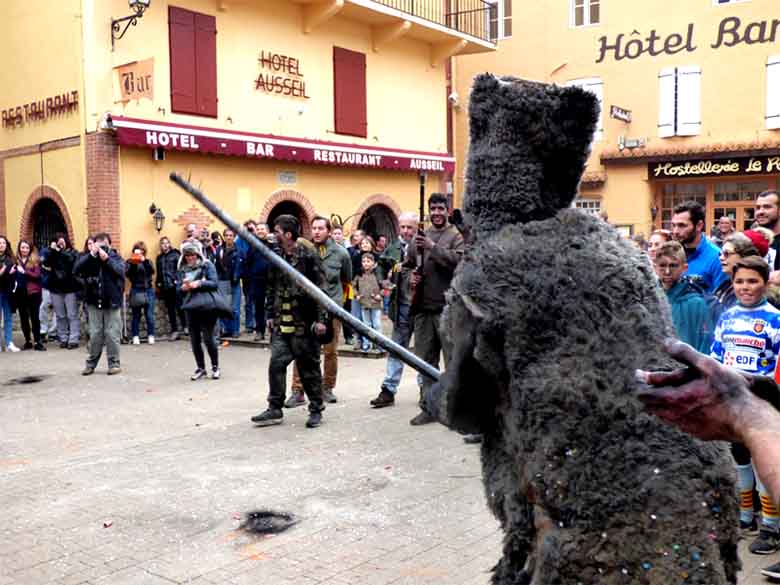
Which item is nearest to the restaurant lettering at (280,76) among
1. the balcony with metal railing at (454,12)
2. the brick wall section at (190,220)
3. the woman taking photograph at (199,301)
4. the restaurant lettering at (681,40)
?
the brick wall section at (190,220)

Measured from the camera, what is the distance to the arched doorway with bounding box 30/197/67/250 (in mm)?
16016

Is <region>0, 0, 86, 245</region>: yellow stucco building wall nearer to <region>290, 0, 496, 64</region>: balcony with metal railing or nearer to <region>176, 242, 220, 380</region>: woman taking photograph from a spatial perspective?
<region>290, 0, 496, 64</region>: balcony with metal railing

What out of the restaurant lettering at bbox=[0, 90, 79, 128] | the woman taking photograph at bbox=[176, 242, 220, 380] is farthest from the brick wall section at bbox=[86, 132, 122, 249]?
the woman taking photograph at bbox=[176, 242, 220, 380]

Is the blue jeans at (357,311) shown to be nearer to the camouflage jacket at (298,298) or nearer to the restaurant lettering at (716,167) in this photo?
the camouflage jacket at (298,298)

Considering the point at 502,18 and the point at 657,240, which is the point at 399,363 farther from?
the point at 502,18

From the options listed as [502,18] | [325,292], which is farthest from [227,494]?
[502,18]

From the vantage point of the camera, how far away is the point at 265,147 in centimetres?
1658

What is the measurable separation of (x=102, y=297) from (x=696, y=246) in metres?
7.71

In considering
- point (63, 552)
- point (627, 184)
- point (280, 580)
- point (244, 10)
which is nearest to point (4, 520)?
point (63, 552)

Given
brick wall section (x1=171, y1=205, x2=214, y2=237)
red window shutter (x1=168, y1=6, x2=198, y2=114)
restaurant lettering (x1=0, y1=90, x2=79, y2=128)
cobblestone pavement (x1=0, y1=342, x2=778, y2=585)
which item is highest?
red window shutter (x1=168, y1=6, x2=198, y2=114)

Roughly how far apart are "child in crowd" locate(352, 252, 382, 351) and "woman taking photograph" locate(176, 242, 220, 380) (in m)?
2.52

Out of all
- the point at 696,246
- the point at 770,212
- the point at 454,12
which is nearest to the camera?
the point at 696,246

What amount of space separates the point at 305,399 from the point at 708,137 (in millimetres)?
17975

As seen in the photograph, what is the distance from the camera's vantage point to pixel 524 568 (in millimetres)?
2184
